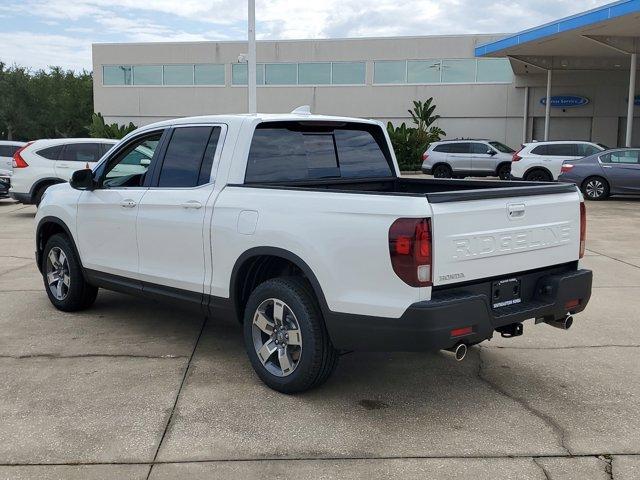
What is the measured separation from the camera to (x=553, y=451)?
139 inches

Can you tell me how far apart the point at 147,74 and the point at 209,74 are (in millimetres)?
3801

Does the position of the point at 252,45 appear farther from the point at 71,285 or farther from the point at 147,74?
the point at 147,74

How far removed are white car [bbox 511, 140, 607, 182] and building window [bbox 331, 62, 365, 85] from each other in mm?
17254

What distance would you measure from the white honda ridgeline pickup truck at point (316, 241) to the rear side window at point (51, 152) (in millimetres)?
8848

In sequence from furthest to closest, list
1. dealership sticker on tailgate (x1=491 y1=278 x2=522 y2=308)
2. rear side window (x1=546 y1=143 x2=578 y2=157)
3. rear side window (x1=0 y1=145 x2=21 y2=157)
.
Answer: rear side window (x1=546 y1=143 x2=578 y2=157) < rear side window (x1=0 y1=145 x2=21 y2=157) < dealership sticker on tailgate (x1=491 y1=278 x2=522 y2=308)

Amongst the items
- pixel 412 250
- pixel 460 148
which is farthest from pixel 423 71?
pixel 412 250

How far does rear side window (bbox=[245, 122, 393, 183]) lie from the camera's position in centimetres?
479

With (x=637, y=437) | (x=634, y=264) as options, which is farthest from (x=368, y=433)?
(x=634, y=264)

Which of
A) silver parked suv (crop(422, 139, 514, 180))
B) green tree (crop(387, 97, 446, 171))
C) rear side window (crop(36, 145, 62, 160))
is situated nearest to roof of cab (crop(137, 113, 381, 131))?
rear side window (crop(36, 145, 62, 160))

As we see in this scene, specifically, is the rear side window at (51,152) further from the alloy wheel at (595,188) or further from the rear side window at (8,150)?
the alloy wheel at (595,188)

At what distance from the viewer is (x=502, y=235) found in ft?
12.9

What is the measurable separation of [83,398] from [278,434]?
1363 millimetres

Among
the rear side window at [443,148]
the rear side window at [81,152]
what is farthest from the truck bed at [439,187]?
the rear side window at [443,148]

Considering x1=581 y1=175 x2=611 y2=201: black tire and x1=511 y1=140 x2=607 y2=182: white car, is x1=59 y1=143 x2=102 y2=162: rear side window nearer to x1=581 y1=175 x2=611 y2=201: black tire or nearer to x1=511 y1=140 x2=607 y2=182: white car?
x1=581 y1=175 x2=611 y2=201: black tire
